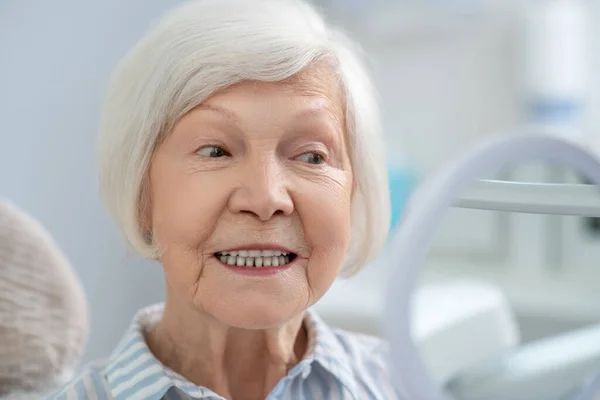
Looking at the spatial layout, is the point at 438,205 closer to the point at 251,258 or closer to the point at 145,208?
the point at 251,258

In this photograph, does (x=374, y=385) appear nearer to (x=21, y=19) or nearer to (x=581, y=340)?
(x=581, y=340)

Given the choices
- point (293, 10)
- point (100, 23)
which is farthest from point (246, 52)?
point (100, 23)

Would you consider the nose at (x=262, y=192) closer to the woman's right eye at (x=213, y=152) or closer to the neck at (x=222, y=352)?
the woman's right eye at (x=213, y=152)

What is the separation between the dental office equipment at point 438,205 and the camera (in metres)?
0.50

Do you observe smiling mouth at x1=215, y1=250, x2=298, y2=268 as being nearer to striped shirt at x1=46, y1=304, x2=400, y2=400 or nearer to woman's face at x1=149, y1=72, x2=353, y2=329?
woman's face at x1=149, y1=72, x2=353, y2=329

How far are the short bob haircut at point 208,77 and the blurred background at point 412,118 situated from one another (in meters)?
0.09

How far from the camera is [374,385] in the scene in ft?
2.37

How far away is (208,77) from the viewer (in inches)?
23.0

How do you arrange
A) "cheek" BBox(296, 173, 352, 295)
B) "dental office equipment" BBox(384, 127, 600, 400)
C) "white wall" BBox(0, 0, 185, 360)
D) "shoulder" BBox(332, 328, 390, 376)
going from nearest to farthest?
1. "dental office equipment" BBox(384, 127, 600, 400)
2. "cheek" BBox(296, 173, 352, 295)
3. "shoulder" BBox(332, 328, 390, 376)
4. "white wall" BBox(0, 0, 185, 360)

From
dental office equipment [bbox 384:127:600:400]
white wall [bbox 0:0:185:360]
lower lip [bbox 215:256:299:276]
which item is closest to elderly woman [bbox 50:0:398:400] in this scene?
lower lip [bbox 215:256:299:276]

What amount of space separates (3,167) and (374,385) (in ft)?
1.70

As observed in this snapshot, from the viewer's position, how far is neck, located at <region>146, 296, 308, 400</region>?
0.66 m

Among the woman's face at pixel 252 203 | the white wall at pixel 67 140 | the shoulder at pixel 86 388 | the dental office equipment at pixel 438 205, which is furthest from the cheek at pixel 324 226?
the white wall at pixel 67 140

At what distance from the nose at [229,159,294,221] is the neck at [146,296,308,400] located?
13 cm
